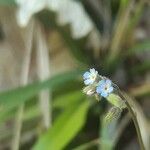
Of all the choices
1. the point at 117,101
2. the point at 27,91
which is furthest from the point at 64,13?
the point at 117,101

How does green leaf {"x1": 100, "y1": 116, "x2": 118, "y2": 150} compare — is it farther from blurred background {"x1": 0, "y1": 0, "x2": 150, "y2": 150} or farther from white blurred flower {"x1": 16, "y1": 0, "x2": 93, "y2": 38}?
white blurred flower {"x1": 16, "y1": 0, "x2": 93, "y2": 38}

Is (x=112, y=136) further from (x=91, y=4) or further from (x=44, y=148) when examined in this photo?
(x=91, y=4)

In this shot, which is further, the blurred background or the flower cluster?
the blurred background

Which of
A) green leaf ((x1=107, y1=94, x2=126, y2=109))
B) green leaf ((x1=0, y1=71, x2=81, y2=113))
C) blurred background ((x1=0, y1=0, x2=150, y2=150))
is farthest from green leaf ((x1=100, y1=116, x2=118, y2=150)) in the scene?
green leaf ((x1=107, y1=94, x2=126, y2=109))

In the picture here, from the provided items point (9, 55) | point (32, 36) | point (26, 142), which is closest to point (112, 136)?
point (26, 142)

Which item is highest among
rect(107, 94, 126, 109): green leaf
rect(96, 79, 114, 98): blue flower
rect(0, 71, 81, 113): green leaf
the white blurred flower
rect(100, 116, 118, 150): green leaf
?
the white blurred flower

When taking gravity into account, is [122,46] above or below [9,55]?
below

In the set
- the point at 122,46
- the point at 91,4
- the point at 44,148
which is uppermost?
the point at 91,4

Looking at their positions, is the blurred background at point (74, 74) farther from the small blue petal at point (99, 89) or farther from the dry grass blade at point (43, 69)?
the small blue petal at point (99, 89)
